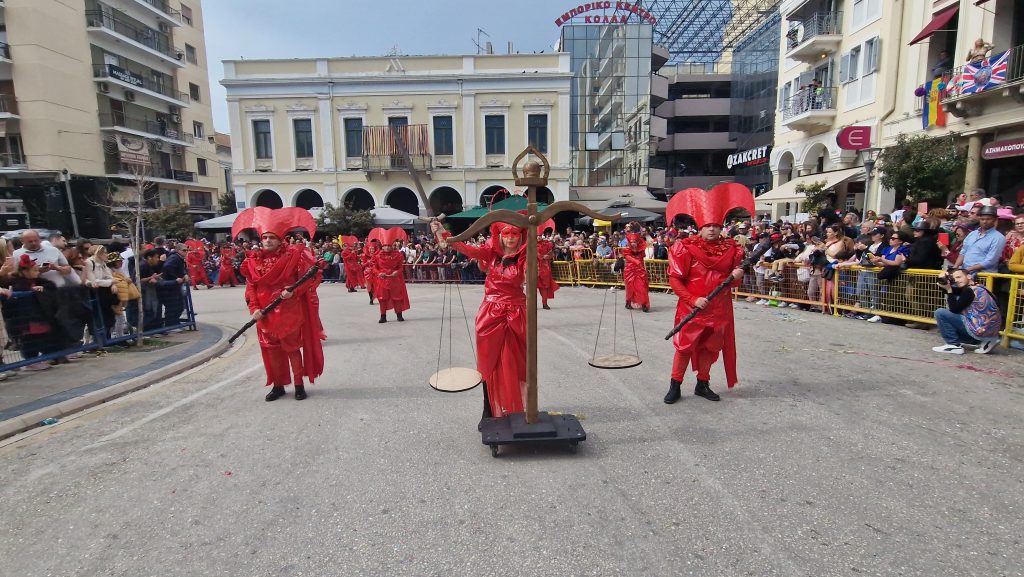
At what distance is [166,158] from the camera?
1485 inches

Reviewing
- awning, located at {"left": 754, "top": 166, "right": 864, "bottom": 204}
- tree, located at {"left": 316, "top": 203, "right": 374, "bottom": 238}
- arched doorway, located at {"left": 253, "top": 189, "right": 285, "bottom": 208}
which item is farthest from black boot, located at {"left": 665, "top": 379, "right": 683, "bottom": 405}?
arched doorway, located at {"left": 253, "top": 189, "right": 285, "bottom": 208}

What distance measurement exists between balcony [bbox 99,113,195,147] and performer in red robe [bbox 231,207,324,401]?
37.2 meters

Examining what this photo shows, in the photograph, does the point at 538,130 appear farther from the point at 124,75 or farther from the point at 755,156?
the point at 124,75

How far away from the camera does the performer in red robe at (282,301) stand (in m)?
5.28

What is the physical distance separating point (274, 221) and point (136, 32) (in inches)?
1658

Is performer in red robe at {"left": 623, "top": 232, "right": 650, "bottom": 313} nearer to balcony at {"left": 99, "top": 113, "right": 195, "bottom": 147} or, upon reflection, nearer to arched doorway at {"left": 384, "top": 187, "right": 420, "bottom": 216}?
arched doorway at {"left": 384, "top": 187, "right": 420, "bottom": 216}

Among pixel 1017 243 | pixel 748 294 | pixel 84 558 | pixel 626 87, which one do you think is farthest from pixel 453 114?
pixel 84 558

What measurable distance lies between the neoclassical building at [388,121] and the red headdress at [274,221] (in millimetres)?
23259

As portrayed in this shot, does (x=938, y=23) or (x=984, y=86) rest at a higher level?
(x=938, y=23)

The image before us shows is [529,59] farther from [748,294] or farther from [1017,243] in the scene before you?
[1017,243]

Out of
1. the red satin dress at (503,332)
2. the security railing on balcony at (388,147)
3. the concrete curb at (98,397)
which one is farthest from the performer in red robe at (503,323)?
the security railing on balcony at (388,147)

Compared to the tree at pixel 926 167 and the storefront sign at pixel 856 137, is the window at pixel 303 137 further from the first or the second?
the tree at pixel 926 167

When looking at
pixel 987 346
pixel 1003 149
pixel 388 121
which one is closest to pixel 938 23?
pixel 1003 149

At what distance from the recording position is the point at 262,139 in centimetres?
2923
